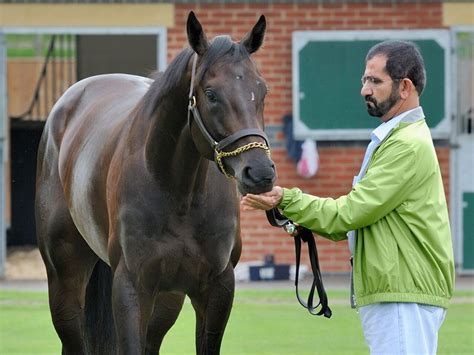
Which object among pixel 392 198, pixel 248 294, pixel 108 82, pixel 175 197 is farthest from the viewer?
pixel 248 294

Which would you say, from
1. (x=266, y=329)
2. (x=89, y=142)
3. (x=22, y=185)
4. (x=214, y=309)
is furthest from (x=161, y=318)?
(x=22, y=185)

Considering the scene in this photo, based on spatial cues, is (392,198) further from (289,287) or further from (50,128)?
(289,287)

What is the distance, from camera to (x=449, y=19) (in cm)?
1611

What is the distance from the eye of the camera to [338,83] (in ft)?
52.6

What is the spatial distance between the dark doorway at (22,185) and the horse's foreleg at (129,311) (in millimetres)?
12707

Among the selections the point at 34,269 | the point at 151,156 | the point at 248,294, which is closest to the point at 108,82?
the point at 151,156

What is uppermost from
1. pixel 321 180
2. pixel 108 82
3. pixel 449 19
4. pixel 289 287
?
pixel 449 19

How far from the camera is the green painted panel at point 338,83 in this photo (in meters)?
16.0

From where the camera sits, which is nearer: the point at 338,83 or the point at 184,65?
the point at 184,65

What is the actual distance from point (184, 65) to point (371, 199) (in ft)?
5.32

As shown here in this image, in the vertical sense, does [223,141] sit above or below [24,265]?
above

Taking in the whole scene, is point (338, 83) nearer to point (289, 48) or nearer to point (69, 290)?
Result: point (289, 48)

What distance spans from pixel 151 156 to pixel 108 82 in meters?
2.11

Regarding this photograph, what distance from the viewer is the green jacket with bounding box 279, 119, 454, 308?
4.70 m
